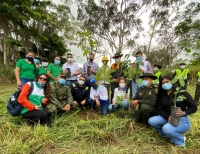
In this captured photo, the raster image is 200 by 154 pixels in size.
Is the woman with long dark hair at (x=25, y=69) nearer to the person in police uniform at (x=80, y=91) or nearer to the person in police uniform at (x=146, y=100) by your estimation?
the person in police uniform at (x=80, y=91)

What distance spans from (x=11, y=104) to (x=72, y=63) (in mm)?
2027

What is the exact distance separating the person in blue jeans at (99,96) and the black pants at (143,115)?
89cm

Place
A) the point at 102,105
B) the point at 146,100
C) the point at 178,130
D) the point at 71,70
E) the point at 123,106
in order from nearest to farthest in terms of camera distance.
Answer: the point at 178,130
the point at 146,100
the point at 123,106
the point at 102,105
the point at 71,70

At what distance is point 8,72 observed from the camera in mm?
9273

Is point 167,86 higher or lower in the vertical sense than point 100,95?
higher

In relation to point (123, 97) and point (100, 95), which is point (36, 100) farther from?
point (123, 97)

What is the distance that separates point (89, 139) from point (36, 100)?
1286 mm

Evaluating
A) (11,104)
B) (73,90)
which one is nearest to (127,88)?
(73,90)

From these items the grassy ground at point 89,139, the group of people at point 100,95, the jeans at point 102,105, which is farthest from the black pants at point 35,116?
the jeans at point 102,105

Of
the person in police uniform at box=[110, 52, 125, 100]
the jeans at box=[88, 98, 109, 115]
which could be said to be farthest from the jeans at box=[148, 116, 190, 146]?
the person in police uniform at box=[110, 52, 125, 100]

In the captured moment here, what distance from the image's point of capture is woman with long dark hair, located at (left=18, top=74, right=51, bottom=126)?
9.29ft

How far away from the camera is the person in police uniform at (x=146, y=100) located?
3.00m

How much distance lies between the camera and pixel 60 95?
3.56 m

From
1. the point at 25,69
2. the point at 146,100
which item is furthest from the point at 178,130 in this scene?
the point at 25,69
